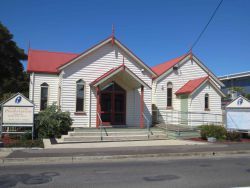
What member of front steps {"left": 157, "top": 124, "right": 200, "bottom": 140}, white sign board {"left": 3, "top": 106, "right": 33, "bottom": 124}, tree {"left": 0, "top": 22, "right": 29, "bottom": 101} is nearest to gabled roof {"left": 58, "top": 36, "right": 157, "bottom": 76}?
white sign board {"left": 3, "top": 106, "right": 33, "bottom": 124}

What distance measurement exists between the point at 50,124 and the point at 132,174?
10.0 metres

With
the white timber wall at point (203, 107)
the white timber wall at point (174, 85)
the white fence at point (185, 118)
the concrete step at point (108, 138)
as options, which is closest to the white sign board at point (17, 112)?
the concrete step at point (108, 138)

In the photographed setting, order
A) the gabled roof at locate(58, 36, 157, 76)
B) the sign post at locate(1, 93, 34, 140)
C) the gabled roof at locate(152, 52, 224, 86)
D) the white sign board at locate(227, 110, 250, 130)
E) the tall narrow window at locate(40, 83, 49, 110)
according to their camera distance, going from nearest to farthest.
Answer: the sign post at locate(1, 93, 34, 140)
the white sign board at locate(227, 110, 250, 130)
the gabled roof at locate(58, 36, 157, 76)
the tall narrow window at locate(40, 83, 49, 110)
the gabled roof at locate(152, 52, 224, 86)

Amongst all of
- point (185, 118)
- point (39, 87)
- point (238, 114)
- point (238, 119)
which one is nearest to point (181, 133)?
point (238, 119)

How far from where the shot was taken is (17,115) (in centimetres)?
1723

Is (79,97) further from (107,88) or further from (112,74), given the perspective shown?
(112,74)

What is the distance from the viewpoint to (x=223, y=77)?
68.8m

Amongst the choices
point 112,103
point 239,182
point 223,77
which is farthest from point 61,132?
point 223,77

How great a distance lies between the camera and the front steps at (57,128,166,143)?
17.7 metres

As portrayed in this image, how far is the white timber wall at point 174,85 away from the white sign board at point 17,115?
37.0 ft

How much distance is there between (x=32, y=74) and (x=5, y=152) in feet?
31.6

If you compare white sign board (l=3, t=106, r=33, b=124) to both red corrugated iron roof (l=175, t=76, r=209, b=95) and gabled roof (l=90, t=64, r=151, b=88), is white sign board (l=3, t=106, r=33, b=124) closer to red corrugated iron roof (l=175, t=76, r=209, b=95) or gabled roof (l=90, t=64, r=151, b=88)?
gabled roof (l=90, t=64, r=151, b=88)

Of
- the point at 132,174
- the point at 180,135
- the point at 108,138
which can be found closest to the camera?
the point at 132,174

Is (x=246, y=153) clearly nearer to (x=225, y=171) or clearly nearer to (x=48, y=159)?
(x=225, y=171)
